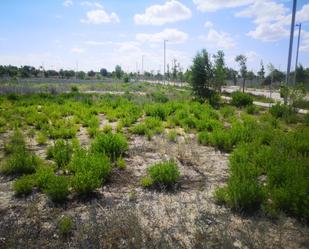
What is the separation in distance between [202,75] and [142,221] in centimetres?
1761

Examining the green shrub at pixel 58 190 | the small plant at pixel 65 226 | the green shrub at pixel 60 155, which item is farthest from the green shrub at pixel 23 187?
the small plant at pixel 65 226

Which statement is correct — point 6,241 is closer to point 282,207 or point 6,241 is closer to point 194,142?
point 282,207

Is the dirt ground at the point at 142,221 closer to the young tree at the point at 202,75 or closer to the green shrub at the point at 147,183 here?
the green shrub at the point at 147,183

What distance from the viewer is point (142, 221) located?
4.33 meters

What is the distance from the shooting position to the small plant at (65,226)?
157 inches

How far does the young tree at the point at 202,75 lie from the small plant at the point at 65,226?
1779 centimetres

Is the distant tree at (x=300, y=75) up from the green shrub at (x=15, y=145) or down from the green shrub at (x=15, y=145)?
up

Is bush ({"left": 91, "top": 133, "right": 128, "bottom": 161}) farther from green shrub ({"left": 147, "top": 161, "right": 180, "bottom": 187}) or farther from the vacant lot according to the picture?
green shrub ({"left": 147, "top": 161, "right": 180, "bottom": 187})

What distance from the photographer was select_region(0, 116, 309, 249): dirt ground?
3.74 metres

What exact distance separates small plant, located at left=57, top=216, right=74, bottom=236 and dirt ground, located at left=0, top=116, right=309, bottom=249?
0.07m

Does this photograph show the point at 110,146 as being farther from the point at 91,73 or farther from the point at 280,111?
the point at 91,73

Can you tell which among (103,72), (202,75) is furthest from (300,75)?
(103,72)

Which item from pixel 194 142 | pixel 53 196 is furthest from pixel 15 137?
pixel 194 142

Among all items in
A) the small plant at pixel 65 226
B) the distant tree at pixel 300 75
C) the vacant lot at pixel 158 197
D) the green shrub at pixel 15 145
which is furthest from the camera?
the distant tree at pixel 300 75
